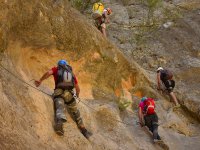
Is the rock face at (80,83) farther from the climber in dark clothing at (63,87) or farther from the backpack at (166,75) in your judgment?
the backpack at (166,75)

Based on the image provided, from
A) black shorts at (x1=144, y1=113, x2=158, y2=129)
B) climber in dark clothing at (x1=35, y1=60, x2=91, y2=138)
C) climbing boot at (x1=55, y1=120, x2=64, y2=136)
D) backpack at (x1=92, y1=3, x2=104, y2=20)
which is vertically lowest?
black shorts at (x1=144, y1=113, x2=158, y2=129)

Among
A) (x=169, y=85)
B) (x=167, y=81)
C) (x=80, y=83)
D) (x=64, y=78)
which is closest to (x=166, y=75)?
(x=167, y=81)

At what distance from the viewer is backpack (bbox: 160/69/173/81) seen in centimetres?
1720

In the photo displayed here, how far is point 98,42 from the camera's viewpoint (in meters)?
15.1

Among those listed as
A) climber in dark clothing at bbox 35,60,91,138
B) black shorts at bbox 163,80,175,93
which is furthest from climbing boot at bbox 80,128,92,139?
black shorts at bbox 163,80,175,93

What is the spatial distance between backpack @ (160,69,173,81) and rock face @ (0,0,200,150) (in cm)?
58

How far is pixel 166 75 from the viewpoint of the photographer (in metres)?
17.3

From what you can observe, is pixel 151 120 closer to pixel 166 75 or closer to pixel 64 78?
pixel 166 75

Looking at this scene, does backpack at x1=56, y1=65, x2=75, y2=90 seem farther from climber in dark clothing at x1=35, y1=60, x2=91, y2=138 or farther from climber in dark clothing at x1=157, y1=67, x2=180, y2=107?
climber in dark clothing at x1=157, y1=67, x2=180, y2=107

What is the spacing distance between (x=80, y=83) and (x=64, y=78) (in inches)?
149

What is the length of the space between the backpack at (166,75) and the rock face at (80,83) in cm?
58

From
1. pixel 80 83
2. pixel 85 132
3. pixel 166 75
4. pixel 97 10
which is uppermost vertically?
pixel 97 10

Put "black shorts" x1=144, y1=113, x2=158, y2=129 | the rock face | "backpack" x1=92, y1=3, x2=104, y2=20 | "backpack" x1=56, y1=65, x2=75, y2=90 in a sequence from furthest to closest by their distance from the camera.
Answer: "backpack" x1=92, y1=3, x2=104, y2=20 < "black shorts" x1=144, y1=113, x2=158, y2=129 < "backpack" x1=56, y1=65, x2=75, y2=90 < the rock face

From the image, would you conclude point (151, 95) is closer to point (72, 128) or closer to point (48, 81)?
point (48, 81)
